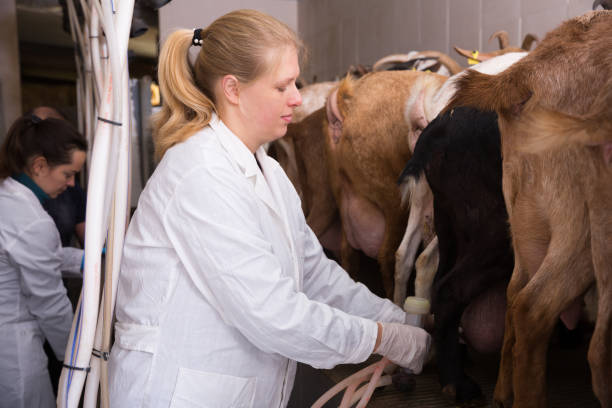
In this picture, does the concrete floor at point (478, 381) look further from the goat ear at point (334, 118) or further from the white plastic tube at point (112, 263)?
the goat ear at point (334, 118)

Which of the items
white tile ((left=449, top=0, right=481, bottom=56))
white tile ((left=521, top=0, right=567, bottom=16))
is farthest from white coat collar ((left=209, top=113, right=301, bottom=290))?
white tile ((left=449, top=0, right=481, bottom=56))

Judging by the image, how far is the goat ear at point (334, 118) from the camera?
309 cm

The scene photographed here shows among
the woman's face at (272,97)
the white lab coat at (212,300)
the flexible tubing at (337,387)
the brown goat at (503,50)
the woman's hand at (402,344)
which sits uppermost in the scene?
the brown goat at (503,50)

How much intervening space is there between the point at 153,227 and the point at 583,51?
3.94 feet

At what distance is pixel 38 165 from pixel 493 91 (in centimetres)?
213

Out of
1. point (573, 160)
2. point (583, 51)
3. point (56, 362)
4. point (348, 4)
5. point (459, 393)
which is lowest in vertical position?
point (56, 362)

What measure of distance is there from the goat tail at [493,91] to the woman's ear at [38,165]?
1977 millimetres

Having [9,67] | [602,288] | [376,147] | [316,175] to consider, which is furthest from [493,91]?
[9,67]

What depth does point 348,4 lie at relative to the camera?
580cm

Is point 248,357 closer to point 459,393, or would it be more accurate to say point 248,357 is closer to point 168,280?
point 168,280

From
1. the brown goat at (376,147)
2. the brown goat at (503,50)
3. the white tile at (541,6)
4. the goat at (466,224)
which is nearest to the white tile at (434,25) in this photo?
the white tile at (541,6)

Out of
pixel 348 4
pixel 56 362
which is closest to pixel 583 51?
pixel 56 362

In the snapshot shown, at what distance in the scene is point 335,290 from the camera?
202cm

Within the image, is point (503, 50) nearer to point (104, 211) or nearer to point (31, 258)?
point (104, 211)
